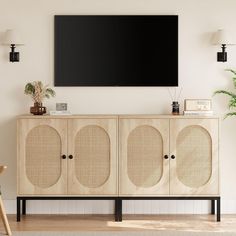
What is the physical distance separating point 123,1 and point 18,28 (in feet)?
3.41

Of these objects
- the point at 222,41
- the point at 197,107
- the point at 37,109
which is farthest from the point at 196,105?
the point at 37,109

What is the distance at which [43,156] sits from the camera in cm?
577

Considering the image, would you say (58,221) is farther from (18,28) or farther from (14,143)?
(18,28)

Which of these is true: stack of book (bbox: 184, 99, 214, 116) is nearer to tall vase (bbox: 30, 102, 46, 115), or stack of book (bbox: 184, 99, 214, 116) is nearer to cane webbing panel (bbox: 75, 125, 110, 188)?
cane webbing panel (bbox: 75, 125, 110, 188)

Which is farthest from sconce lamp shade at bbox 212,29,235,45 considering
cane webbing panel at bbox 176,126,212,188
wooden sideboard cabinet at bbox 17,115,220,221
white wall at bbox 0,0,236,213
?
cane webbing panel at bbox 176,126,212,188

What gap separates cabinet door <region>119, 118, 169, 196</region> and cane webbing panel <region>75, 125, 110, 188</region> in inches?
5.7

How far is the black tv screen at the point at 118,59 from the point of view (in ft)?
20.1

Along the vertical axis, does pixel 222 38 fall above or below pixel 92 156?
above

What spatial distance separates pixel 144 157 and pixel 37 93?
3.86 ft

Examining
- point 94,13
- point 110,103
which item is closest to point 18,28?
point 94,13

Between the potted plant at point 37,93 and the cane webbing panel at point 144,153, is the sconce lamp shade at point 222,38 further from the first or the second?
the potted plant at point 37,93

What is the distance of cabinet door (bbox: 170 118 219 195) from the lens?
19.0 feet

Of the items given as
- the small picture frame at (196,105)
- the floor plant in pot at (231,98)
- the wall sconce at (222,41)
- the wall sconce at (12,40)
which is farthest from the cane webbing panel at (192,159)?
the wall sconce at (12,40)

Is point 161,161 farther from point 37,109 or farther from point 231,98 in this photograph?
point 37,109
